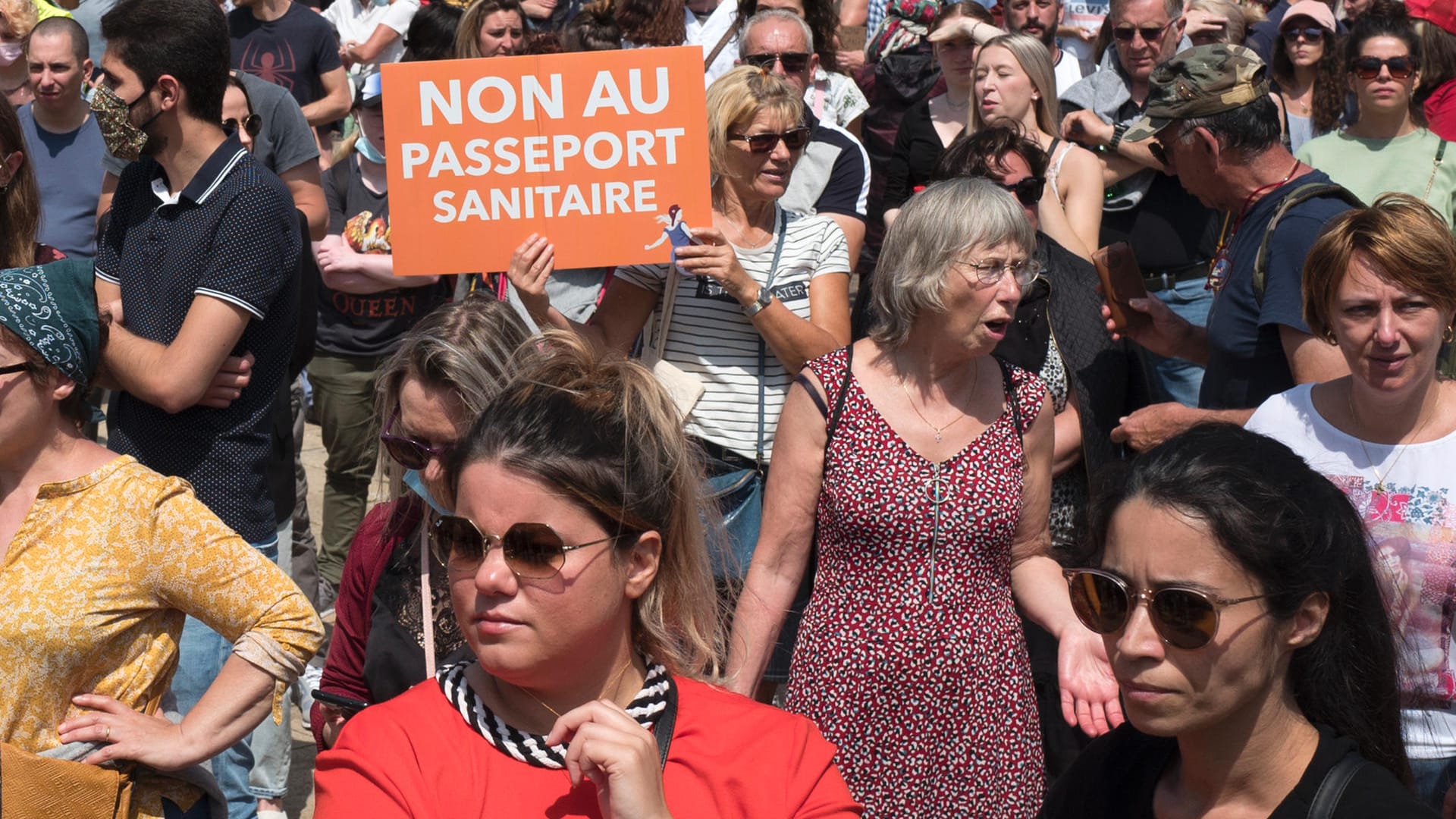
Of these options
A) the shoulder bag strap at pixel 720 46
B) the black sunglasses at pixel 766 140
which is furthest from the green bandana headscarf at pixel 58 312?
the shoulder bag strap at pixel 720 46

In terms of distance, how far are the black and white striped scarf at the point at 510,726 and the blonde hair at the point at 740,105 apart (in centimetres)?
260

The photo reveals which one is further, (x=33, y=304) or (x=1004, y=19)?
(x=1004, y=19)

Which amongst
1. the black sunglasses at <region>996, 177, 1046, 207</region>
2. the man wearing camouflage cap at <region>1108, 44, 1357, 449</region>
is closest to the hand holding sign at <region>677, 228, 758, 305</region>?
the black sunglasses at <region>996, 177, 1046, 207</region>

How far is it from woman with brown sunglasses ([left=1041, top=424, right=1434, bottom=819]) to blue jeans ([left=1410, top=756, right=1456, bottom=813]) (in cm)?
93

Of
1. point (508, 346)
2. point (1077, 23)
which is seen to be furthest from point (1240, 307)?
point (1077, 23)

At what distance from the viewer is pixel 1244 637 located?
2.06m

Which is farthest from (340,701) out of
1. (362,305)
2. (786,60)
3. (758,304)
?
(786,60)

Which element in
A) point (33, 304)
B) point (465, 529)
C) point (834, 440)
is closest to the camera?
point (465, 529)

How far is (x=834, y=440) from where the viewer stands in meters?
3.59

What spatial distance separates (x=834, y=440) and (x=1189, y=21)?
5033mm

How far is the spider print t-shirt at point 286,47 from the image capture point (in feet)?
27.1

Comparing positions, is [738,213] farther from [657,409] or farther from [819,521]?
[657,409]

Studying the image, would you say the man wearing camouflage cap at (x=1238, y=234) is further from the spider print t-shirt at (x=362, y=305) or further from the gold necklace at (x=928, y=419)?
the spider print t-shirt at (x=362, y=305)

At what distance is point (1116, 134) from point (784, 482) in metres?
3.36
